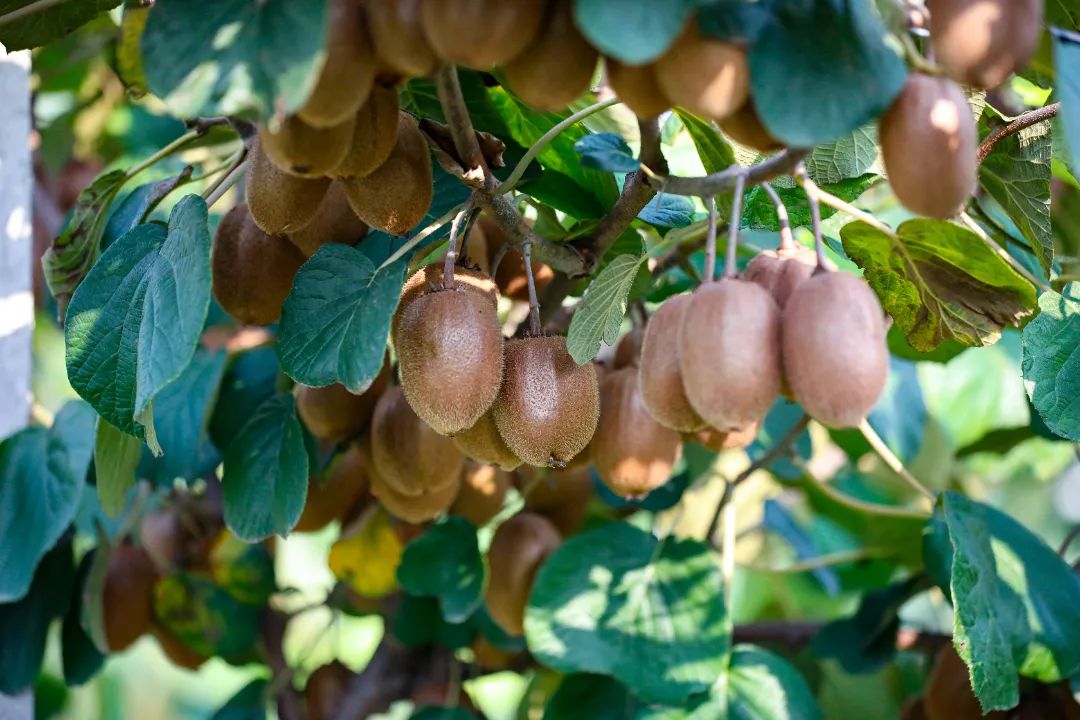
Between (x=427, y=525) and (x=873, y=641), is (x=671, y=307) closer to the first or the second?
(x=427, y=525)

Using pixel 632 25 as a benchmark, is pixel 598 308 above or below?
below

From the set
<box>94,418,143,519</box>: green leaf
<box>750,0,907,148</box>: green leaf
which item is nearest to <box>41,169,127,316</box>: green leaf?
<box>94,418,143,519</box>: green leaf

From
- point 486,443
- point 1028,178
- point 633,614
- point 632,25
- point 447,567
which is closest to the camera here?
point 632,25

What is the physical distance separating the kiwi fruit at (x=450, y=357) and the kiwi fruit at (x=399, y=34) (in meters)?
0.16

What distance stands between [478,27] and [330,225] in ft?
1.00

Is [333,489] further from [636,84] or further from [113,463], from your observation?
[636,84]

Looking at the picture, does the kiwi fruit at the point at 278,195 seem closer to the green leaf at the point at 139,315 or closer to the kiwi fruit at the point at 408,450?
the green leaf at the point at 139,315

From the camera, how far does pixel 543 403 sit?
662 mm

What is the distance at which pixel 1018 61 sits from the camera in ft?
1.64

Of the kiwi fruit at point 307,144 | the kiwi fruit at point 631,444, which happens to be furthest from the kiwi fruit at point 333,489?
the kiwi fruit at point 307,144

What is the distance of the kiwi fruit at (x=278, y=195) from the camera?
66 cm

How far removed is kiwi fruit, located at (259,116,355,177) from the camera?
21.1 inches

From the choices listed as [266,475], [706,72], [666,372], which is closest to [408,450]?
[266,475]

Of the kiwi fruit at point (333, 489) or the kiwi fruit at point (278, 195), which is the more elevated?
the kiwi fruit at point (278, 195)
